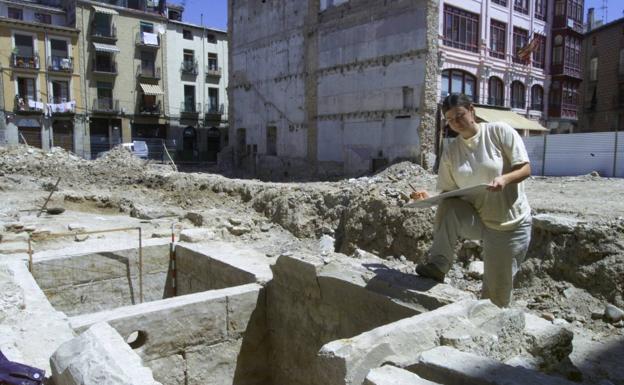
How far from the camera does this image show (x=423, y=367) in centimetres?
292

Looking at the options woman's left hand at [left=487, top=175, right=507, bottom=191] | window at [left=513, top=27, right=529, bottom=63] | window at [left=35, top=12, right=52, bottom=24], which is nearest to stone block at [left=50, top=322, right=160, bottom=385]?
woman's left hand at [left=487, top=175, right=507, bottom=191]

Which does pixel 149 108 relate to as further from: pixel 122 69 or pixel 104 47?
pixel 104 47

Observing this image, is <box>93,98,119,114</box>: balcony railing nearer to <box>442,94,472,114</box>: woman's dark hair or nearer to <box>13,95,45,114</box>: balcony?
<box>13,95,45,114</box>: balcony

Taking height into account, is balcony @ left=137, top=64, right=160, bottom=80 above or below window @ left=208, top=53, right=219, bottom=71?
below

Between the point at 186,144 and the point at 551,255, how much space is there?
3896 centimetres

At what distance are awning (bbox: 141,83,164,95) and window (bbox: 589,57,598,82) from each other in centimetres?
3539

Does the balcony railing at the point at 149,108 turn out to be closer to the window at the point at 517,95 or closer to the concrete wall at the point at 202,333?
the window at the point at 517,95

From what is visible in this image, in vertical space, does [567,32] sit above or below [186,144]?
above

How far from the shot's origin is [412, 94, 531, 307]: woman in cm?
363

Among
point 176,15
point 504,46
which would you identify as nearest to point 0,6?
point 176,15

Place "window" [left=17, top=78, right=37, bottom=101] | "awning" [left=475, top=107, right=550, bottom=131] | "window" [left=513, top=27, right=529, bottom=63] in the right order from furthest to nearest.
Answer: "window" [left=17, top=78, right=37, bottom=101], "window" [left=513, top=27, right=529, bottom=63], "awning" [left=475, top=107, right=550, bottom=131]

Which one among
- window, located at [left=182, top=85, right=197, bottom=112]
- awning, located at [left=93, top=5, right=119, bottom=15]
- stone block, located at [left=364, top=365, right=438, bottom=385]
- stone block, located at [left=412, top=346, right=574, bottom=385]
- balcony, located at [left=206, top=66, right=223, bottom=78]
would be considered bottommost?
stone block, located at [left=364, top=365, right=438, bottom=385]

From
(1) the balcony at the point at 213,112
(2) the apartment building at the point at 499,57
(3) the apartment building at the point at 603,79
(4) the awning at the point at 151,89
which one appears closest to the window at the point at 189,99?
(1) the balcony at the point at 213,112

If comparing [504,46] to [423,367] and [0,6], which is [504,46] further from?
[0,6]
